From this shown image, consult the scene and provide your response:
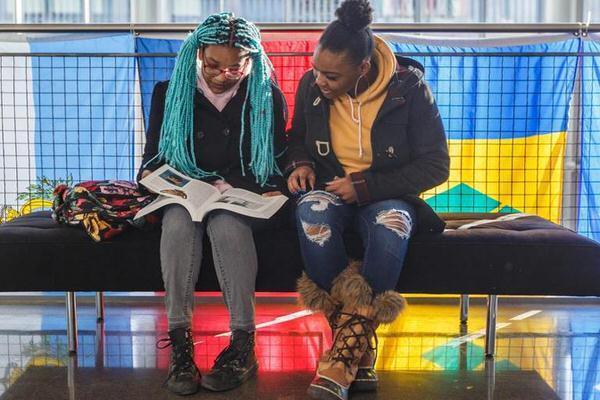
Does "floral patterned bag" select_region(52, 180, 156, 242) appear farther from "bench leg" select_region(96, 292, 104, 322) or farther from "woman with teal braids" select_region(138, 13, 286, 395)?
"bench leg" select_region(96, 292, 104, 322)

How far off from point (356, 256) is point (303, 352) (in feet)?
1.59

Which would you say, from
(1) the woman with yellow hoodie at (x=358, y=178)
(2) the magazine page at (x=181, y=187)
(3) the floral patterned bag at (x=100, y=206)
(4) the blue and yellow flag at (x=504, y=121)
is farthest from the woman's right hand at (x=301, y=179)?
(4) the blue and yellow flag at (x=504, y=121)

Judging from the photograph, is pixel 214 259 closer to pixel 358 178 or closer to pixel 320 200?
pixel 320 200

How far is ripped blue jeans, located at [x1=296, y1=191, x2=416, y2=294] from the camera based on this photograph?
7.68 feet

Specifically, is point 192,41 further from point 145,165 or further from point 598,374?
point 598,374

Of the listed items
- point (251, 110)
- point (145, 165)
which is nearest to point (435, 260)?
point (251, 110)

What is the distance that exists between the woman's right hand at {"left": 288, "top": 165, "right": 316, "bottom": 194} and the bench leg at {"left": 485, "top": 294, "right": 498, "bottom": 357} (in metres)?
0.72

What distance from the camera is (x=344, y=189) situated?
244cm

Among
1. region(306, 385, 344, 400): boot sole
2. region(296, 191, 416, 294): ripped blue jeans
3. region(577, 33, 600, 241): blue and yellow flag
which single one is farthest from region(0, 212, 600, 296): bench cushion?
region(577, 33, 600, 241): blue and yellow flag

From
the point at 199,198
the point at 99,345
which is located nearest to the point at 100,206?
the point at 199,198

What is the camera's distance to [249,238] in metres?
2.45

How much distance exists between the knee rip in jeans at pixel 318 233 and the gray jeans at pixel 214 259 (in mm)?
190

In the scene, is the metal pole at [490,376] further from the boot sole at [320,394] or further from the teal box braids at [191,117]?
the teal box braids at [191,117]

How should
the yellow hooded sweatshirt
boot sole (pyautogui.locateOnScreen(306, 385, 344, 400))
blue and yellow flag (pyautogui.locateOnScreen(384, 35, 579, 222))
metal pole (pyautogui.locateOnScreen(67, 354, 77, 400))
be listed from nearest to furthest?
boot sole (pyautogui.locateOnScreen(306, 385, 344, 400)) → metal pole (pyautogui.locateOnScreen(67, 354, 77, 400)) → the yellow hooded sweatshirt → blue and yellow flag (pyautogui.locateOnScreen(384, 35, 579, 222))
